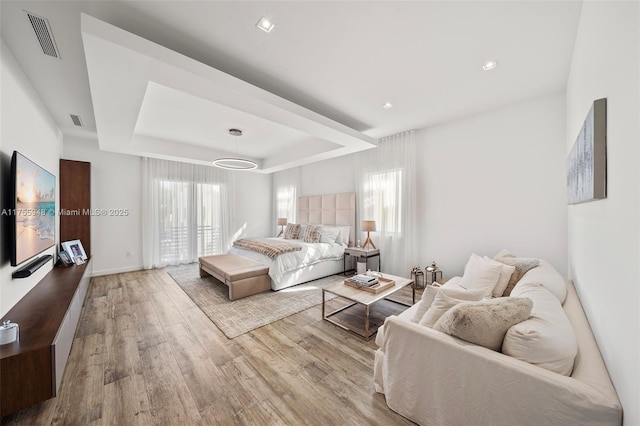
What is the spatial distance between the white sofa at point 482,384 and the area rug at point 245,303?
1.56 meters

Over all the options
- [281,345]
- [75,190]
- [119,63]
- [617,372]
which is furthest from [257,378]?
[75,190]

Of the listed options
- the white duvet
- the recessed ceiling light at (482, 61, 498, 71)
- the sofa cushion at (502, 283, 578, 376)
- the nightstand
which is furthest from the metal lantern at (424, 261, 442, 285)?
the recessed ceiling light at (482, 61, 498, 71)

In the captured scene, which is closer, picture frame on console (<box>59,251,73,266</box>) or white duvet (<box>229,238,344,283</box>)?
picture frame on console (<box>59,251,73,266</box>)

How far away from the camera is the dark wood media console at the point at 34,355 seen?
1.37 metres

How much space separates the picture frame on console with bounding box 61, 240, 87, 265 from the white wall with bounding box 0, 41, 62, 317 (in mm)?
840

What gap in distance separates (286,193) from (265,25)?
16.7 ft

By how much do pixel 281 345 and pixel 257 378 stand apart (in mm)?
450

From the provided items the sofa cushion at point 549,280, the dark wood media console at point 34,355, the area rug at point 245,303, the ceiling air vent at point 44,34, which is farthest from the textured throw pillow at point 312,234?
the ceiling air vent at point 44,34

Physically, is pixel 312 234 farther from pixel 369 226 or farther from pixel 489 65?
pixel 489 65

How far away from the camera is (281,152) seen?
18.7ft

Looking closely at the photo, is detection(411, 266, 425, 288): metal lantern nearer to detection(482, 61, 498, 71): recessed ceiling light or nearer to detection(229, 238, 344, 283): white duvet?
detection(229, 238, 344, 283): white duvet

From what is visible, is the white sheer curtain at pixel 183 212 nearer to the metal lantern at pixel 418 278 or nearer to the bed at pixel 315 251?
the bed at pixel 315 251

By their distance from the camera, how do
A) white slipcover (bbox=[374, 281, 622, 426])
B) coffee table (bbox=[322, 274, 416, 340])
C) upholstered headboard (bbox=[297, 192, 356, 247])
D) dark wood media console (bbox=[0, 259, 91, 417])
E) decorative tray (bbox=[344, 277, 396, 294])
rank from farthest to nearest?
upholstered headboard (bbox=[297, 192, 356, 247]) < decorative tray (bbox=[344, 277, 396, 294]) < coffee table (bbox=[322, 274, 416, 340]) < dark wood media console (bbox=[0, 259, 91, 417]) < white slipcover (bbox=[374, 281, 622, 426])

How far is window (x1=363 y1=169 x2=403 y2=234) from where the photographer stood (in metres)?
4.29
